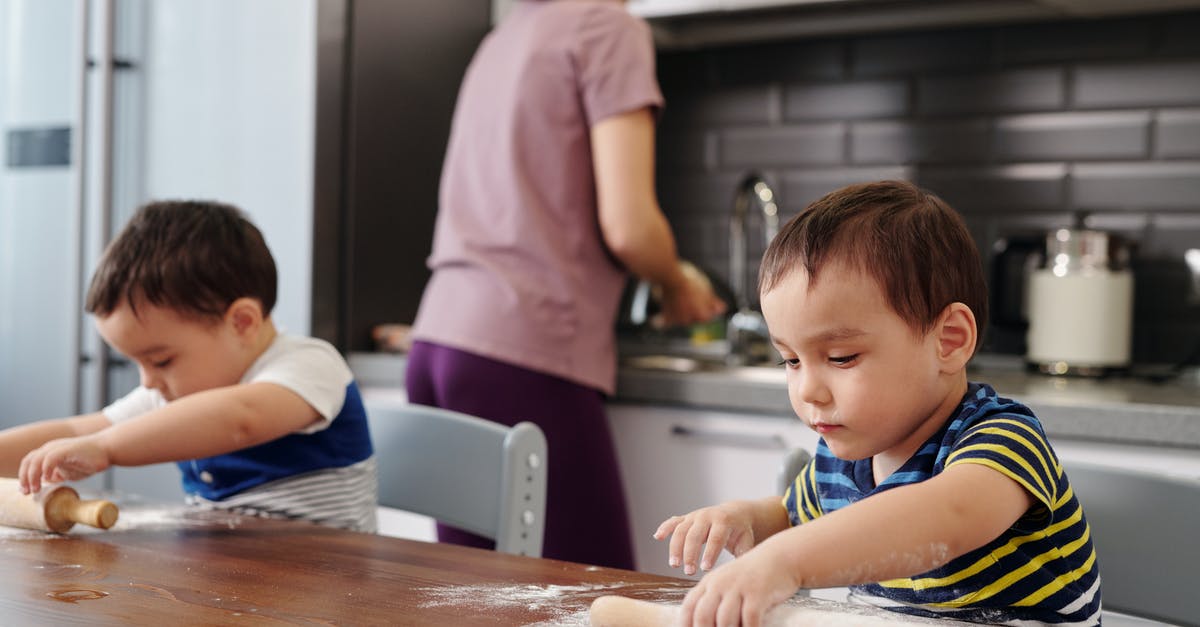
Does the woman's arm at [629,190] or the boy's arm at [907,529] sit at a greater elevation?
the woman's arm at [629,190]

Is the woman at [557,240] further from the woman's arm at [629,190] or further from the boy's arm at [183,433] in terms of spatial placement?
the boy's arm at [183,433]

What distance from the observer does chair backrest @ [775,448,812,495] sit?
1078 mm

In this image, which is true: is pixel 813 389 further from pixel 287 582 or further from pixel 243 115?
pixel 243 115

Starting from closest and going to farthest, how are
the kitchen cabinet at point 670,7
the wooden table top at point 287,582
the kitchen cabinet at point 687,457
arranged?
the wooden table top at point 287,582, the kitchen cabinet at point 687,457, the kitchen cabinet at point 670,7

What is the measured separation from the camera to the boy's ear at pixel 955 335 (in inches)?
31.4

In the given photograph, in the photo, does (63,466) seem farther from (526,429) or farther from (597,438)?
(597,438)

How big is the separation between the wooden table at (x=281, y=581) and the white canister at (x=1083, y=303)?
4.15 feet

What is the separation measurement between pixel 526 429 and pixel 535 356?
552mm

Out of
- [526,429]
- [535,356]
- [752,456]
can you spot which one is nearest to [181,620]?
[526,429]

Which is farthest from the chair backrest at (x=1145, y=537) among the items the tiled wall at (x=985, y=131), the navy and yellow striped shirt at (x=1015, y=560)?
the tiled wall at (x=985, y=131)

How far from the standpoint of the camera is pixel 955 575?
31.8 inches

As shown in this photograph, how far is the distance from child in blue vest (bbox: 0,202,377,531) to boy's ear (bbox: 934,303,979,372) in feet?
2.12

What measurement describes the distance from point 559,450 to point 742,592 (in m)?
1.13

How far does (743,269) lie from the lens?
231 centimetres
